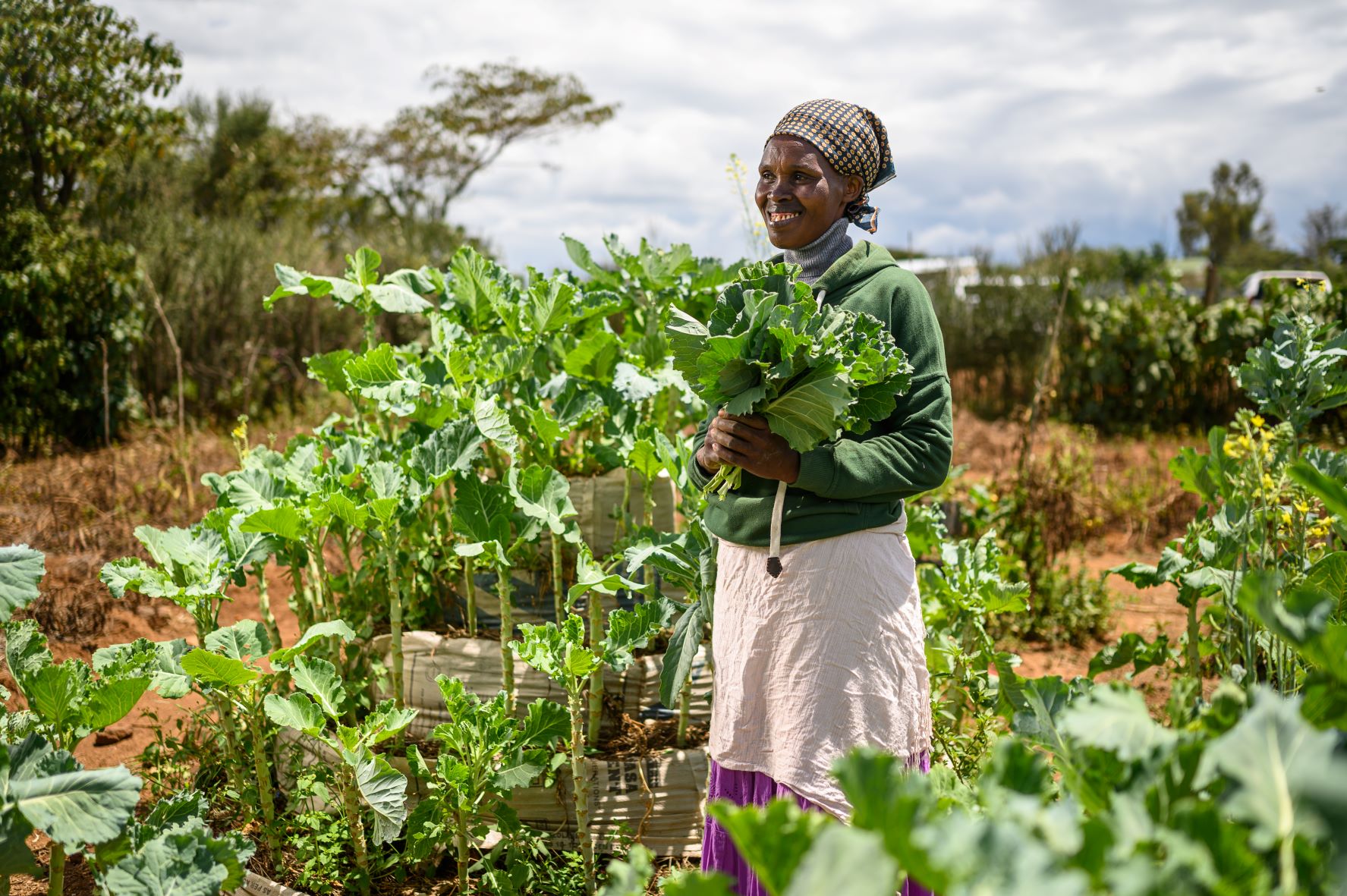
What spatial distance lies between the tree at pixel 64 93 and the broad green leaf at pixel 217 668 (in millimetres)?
6740

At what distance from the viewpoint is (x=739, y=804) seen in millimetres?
1918

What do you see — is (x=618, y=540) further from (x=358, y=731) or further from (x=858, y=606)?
(x=858, y=606)

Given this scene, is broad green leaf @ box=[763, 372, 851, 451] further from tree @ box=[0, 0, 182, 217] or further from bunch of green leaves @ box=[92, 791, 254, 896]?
tree @ box=[0, 0, 182, 217]

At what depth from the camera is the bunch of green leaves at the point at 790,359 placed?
1543 millimetres

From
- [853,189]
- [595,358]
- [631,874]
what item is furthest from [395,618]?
[631,874]

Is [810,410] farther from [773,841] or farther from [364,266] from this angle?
[364,266]

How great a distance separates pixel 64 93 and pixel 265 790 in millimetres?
7230

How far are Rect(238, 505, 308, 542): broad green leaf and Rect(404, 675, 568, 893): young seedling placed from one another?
1.76ft

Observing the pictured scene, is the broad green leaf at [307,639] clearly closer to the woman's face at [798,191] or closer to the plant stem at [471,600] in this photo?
the plant stem at [471,600]

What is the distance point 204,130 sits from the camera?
16031 mm

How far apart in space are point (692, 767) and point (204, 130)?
1675 cm

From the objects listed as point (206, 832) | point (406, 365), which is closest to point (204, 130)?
point (406, 365)

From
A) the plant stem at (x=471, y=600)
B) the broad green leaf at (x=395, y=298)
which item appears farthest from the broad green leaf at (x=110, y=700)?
the broad green leaf at (x=395, y=298)

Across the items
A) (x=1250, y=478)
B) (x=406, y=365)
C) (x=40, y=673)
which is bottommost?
(x=40, y=673)
